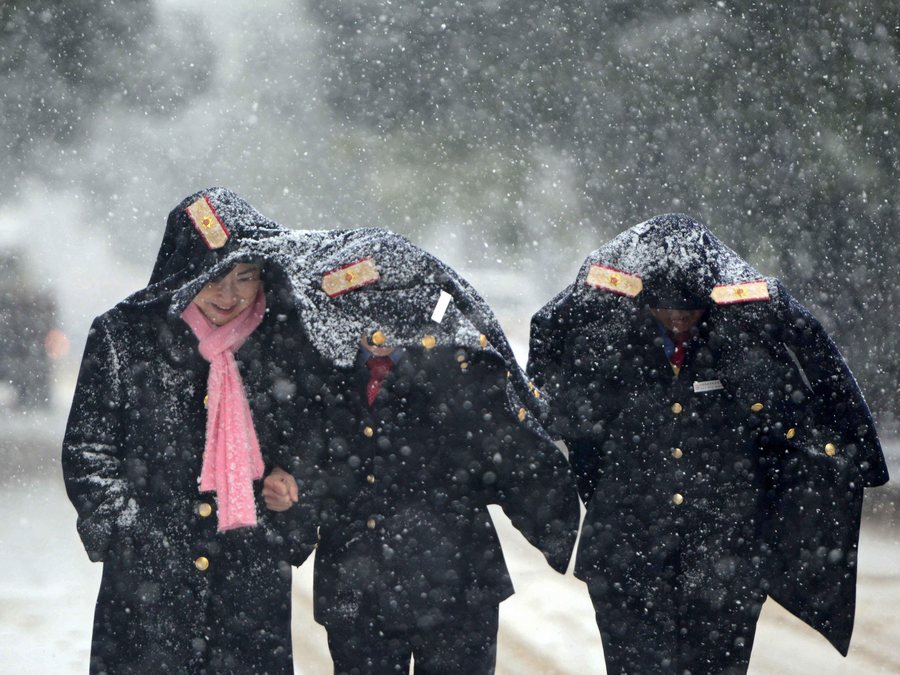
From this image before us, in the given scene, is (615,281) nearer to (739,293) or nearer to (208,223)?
(739,293)

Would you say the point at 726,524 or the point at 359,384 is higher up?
the point at 359,384

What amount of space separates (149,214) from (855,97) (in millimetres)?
7694

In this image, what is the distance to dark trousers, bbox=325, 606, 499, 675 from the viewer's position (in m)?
3.93

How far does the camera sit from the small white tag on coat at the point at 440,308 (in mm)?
3896

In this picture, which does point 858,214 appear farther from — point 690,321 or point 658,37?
point 690,321

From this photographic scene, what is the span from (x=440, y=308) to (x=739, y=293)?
1.10 meters

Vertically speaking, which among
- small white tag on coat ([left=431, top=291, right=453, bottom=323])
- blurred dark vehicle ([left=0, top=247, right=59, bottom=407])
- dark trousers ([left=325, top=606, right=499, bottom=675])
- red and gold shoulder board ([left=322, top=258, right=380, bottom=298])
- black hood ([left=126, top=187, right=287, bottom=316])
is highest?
blurred dark vehicle ([left=0, top=247, right=59, bottom=407])

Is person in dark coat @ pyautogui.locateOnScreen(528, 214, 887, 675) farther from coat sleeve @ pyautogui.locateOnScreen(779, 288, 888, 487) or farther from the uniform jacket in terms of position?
the uniform jacket

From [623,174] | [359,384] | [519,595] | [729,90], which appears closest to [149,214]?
[623,174]

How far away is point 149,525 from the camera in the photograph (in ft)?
12.8

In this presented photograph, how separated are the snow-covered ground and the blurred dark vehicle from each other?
3670 millimetres

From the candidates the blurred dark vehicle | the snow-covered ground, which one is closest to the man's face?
the snow-covered ground

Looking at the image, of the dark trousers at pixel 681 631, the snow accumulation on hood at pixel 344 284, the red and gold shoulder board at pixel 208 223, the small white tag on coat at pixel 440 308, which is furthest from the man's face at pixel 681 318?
the red and gold shoulder board at pixel 208 223

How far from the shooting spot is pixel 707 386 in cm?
412
